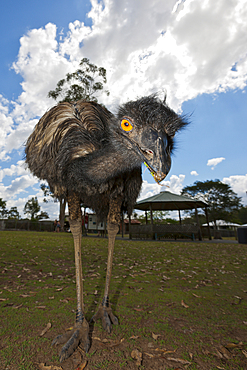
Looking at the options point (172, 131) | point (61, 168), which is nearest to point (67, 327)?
point (61, 168)

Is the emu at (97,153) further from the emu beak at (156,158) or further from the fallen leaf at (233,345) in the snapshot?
the fallen leaf at (233,345)

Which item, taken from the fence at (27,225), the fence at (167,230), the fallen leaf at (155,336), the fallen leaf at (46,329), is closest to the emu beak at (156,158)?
the fallen leaf at (155,336)

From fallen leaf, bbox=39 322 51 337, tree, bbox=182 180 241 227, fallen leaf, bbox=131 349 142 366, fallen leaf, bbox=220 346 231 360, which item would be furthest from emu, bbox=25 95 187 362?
tree, bbox=182 180 241 227

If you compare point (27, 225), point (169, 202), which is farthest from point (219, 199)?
point (27, 225)

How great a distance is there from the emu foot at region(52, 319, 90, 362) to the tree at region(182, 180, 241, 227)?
1414 inches

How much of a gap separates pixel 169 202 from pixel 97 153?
1598cm

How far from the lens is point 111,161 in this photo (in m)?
2.36

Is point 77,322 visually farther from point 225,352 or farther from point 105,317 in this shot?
point 225,352

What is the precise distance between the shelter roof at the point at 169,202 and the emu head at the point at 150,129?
1468 centimetres

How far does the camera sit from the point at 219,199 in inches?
1414

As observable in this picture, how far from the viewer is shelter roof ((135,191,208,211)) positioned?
57.6ft

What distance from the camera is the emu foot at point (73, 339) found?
2.16 metres

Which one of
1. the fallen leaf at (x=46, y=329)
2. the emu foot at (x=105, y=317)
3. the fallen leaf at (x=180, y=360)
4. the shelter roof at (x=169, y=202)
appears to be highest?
the shelter roof at (x=169, y=202)

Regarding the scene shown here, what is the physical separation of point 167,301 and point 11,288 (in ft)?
9.43
